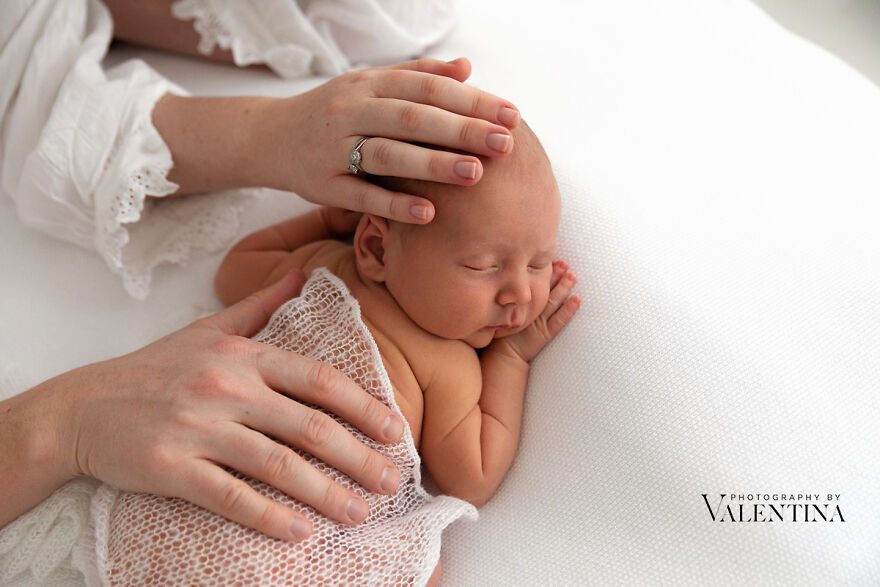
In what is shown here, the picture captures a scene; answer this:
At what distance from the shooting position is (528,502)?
1005 millimetres

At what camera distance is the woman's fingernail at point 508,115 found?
0.93 m

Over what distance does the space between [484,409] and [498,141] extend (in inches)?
16.8

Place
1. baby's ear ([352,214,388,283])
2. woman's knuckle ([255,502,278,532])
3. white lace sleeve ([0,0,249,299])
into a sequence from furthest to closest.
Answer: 1. white lace sleeve ([0,0,249,299])
2. baby's ear ([352,214,388,283])
3. woman's knuckle ([255,502,278,532])

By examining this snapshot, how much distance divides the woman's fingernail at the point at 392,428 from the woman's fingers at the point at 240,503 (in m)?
0.16

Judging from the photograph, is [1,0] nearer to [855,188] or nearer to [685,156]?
[685,156]

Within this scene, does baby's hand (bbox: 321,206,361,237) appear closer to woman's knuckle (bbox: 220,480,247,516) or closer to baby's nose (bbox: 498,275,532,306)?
baby's nose (bbox: 498,275,532,306)

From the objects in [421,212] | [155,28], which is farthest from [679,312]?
[155,28]

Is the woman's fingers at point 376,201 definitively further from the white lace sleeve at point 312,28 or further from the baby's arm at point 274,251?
the white lace sleeve at point 312,28

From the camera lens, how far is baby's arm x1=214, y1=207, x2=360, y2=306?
1230 millimetres

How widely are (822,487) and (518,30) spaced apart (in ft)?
3.48

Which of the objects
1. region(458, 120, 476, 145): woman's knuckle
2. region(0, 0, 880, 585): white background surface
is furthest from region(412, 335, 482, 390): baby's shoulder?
region(458, 120, 476, 145): woman's knuckle

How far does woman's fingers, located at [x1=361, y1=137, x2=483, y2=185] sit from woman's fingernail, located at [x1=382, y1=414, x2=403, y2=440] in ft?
1.10

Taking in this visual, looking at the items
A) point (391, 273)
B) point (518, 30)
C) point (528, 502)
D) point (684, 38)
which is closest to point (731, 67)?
point (684, 38)

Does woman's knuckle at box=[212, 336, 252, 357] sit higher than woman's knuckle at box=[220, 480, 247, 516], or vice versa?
woman's knuckle at box=[212, 336, 252, 357]
